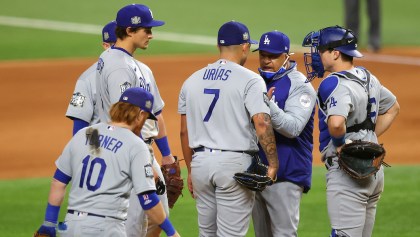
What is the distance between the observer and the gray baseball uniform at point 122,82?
289 inches

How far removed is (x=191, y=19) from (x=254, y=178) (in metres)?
19.8

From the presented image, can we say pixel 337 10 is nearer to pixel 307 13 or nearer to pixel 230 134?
pixel 307 13

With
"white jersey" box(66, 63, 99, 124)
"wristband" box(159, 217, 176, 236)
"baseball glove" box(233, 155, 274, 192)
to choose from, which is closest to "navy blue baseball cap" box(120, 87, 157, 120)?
"wristband" box(159, 217, 176, 236)

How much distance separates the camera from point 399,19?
2642 cm

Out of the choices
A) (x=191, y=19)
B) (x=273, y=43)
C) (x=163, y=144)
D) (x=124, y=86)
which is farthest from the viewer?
(x=191, y=19)

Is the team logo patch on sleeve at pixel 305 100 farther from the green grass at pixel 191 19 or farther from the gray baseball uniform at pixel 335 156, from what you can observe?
the green grass at pixel 191 19

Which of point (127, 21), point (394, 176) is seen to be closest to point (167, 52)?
point (394, 176)

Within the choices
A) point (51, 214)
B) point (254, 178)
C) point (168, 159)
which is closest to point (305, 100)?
point (254, 178)

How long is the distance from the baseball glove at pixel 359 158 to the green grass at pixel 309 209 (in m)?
2.72

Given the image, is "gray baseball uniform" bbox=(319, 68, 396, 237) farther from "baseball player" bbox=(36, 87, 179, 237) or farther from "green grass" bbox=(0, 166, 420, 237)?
"green grass" bbox=(0, 166, 420, 237)

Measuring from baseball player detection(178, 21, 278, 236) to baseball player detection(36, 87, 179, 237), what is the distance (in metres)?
0.90

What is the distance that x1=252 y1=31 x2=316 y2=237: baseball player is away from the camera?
745 cm

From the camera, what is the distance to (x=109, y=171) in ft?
20.4

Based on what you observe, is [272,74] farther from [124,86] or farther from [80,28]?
[80,28]
